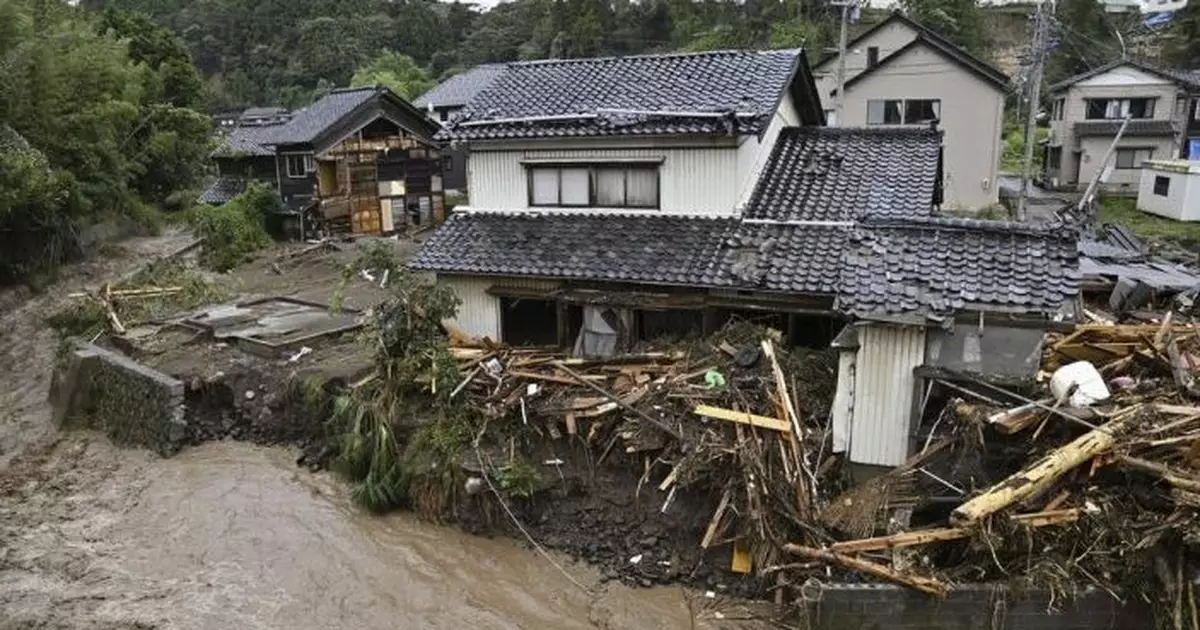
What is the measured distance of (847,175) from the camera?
1473 cm

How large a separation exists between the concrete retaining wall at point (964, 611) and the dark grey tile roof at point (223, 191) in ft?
110

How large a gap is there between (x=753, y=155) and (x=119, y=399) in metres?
13.8

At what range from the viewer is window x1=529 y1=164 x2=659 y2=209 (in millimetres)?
14500

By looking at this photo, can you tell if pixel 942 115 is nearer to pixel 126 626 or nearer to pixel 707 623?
pixel 707 623

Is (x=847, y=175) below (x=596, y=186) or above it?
above

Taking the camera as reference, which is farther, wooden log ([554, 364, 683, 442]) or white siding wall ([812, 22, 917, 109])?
white siding wall ([812, 22, 917, 109])

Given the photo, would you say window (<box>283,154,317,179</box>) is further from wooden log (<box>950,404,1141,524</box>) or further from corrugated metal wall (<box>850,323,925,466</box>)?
wooden log (<box>950,404,1141,524</box>)

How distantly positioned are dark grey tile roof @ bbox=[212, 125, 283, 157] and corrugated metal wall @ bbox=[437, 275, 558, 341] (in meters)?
23.2

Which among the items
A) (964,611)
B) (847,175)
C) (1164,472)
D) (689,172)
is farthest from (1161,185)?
(964,611)

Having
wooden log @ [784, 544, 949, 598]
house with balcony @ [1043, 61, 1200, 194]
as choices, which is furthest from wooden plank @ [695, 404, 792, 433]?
house with balcony @ [1043, 61, 1200, 194]

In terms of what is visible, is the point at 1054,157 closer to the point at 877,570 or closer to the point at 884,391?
the point at 884,391

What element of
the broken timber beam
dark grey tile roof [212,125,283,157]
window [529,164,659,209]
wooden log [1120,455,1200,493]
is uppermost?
dark grey tile roof [212,125,283,157]

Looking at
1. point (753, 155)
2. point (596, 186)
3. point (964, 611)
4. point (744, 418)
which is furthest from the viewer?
point (596, 186)

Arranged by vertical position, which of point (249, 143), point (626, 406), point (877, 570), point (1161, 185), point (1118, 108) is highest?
point (1118, 108)
